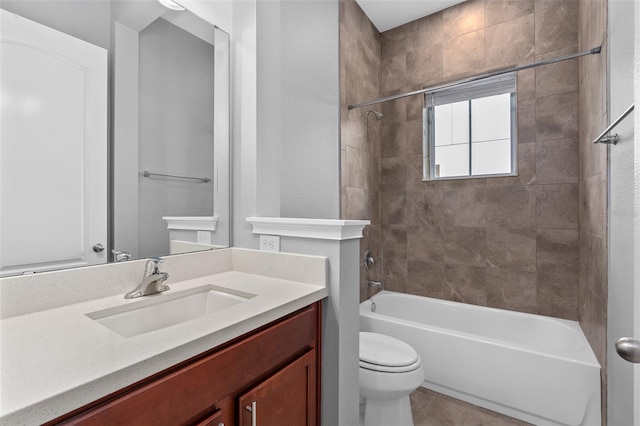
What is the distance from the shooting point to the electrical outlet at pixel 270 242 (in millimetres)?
1340

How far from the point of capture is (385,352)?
64.4 inches

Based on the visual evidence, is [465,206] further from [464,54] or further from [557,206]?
[464,54]

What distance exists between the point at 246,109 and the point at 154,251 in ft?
2.56

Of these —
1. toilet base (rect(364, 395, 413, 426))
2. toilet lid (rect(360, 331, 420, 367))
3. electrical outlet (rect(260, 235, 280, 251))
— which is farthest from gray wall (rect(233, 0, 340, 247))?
toilet base (rect(364, 395, 413, 426))

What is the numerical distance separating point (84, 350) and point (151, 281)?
44cm

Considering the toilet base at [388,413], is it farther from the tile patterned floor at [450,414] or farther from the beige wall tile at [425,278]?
the beige wall tile at [425,278]

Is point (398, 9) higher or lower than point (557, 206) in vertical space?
higher

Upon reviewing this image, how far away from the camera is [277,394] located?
0.93m

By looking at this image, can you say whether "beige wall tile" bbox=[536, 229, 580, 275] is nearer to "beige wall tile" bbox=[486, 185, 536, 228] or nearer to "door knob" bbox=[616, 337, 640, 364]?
"beige wall tile" bbox=[486, 185, 536, 228]

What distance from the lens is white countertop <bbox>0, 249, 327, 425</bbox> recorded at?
495 mm

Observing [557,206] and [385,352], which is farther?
[557,206]

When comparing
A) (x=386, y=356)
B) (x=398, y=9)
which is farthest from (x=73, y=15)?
(x=398, y=9)

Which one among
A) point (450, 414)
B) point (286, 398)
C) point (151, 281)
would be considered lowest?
point (450, 414)

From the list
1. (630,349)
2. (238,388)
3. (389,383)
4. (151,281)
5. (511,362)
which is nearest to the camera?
(630,349)
